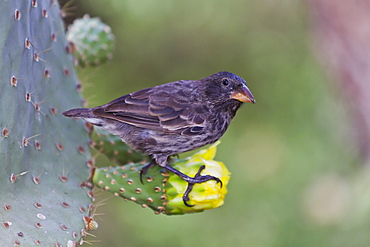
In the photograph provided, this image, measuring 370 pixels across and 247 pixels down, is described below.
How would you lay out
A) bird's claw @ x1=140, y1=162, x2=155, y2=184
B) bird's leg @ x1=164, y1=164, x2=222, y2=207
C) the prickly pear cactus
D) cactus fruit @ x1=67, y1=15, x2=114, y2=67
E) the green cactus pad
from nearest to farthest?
the prickly pear cactus
bird's leg @ x1=164, y1=164, x2=222, y2=207
bird's claw @ x1=140, y1=162, x2=155, y2=184
the green cactus pad
cactus fruit @ x1=67, y1=15, x2=114, y2=67

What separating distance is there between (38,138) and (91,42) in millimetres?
921

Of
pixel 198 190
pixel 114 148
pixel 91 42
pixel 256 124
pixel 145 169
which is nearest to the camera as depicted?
pixel 198 190

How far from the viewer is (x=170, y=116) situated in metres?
2.27

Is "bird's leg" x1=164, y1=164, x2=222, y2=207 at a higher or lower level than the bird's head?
lower

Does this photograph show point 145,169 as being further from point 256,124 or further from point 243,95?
point 256,124

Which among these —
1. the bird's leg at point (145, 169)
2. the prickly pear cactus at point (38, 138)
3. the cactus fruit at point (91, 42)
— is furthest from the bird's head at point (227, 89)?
the cactus fruit at point (91, 42)

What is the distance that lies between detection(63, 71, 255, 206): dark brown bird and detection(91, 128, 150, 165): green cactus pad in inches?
6.7

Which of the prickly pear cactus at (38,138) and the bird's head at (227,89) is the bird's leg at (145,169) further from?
the bird's head at (227,89)

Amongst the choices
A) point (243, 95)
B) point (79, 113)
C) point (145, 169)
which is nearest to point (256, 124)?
point (243, 95)

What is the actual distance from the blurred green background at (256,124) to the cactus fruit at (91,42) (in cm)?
155

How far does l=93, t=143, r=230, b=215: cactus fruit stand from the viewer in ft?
6.46

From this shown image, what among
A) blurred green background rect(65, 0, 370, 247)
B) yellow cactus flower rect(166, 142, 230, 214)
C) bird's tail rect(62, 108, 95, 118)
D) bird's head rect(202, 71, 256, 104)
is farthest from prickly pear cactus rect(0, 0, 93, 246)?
blurred green background rect(65, 0, 370, 247)

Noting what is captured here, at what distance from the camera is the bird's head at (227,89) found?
87.7 inches

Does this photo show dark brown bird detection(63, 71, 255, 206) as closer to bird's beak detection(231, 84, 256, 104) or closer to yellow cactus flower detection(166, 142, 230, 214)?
bird's beak detection(231, 84, 256, 104)
